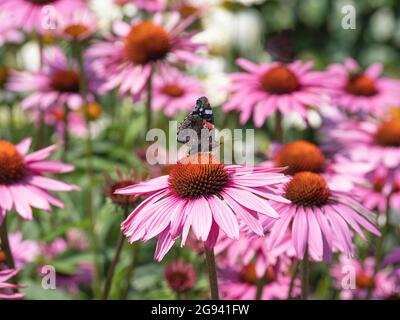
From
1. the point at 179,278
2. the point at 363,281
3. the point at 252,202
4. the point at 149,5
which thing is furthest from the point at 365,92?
the point at 252,202

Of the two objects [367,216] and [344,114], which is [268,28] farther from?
[367,216]

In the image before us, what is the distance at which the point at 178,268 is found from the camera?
1.92 metres

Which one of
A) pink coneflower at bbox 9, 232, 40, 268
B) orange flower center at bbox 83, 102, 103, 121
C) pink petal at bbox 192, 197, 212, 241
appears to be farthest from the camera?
orange flower center at bbox 83, 102, 103, 121

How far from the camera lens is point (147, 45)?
7.28ft

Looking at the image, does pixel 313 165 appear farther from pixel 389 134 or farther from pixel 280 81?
pixel 389 134

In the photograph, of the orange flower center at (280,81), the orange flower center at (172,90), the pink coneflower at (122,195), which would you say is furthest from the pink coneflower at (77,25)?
the pink coneflower at (122,195)

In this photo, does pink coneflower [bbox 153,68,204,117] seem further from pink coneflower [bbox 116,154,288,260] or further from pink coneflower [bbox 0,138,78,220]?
pink coneflower [bbox 116,154,288,260]

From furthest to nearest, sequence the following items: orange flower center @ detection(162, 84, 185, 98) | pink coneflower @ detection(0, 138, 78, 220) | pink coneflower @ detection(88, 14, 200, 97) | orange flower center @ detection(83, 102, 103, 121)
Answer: orange flower center @ detection(83, 102, 103, 121) → orange flower center @ detection(162, 84, 185, 98) → pink coneflower @ detection(88, 14, 200, 97) → pink coneflower @ detection(0, 138, 78, 220)

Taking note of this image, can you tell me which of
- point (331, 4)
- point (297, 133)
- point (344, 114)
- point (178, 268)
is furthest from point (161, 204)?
point (331, 4)

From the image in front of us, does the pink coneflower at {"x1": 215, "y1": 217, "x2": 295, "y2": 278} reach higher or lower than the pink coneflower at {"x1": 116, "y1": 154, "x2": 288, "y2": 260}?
lower

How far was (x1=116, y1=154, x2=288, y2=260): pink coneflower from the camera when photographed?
4.07 feet

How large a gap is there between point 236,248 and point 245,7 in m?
2.21

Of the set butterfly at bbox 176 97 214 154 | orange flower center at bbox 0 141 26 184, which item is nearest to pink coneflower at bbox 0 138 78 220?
orange flower center at bbox 0 141 26 184

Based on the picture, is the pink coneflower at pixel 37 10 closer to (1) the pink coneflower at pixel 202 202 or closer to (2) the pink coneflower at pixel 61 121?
(2) the pink coneflower at pixel 61 121
